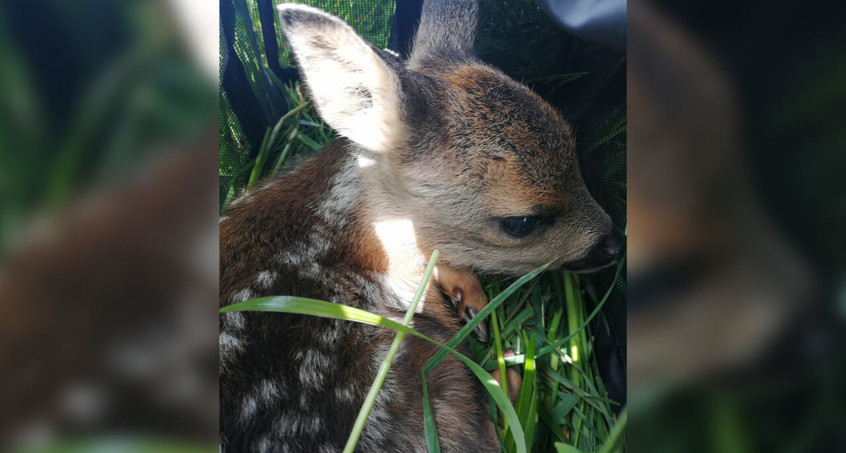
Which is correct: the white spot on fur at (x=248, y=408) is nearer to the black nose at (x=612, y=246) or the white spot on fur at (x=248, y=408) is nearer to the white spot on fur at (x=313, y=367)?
the white spot on fur at (x=313, y=367)

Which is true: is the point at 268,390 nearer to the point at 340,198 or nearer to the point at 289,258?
the point at 289,258

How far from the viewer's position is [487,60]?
1.66 meters

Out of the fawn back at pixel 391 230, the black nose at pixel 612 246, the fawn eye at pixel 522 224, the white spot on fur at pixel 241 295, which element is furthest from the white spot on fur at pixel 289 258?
the black nose at pixel 612 246

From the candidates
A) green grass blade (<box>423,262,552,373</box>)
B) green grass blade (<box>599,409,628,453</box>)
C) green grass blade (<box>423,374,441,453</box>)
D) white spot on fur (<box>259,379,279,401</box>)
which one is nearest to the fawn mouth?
green grass blade (<box>423,262,552,373</box>)

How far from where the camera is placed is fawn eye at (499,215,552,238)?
5.14ft
